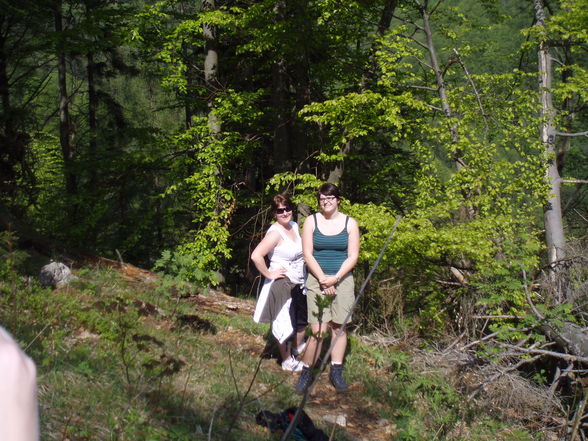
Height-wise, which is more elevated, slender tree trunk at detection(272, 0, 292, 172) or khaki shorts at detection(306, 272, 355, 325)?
slender tree trunk at detection(272, 0, 292, 172)

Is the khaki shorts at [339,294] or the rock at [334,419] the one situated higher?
the khaki shorts at [339,294]

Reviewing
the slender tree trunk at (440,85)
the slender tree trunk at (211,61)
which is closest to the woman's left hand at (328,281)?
the slender tree trunk at (440,85)

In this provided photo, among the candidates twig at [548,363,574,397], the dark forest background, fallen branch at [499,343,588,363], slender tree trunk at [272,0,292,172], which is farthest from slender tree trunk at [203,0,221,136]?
twig at [548,363,574,397]

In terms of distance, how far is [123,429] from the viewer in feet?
10.8

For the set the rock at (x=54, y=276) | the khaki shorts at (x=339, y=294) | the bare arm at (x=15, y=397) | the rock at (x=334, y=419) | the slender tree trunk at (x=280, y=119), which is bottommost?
the rock at (x=334, y=419)

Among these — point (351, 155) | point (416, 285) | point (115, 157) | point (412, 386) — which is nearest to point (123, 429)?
point (412, 386)

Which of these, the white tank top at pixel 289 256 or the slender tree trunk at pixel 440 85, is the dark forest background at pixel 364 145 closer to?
the slender tree trunk at pixel 440 85

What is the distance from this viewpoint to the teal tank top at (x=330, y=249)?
5.24 meters

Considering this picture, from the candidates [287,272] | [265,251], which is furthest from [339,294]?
[265,251]

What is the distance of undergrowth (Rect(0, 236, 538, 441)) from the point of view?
3.54m

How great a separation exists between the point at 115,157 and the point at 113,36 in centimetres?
267

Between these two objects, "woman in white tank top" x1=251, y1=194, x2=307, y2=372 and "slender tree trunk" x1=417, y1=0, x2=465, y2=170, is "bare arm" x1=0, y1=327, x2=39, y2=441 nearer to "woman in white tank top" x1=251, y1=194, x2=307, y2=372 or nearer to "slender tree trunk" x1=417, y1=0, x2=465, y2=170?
"woman in white tank top" x1=251, y1=194, x2=307, y2=372

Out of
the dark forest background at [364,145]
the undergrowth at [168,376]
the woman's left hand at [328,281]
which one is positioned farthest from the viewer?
the dark forest background at [364,145]

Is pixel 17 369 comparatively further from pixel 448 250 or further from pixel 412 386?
pixel 448 250
